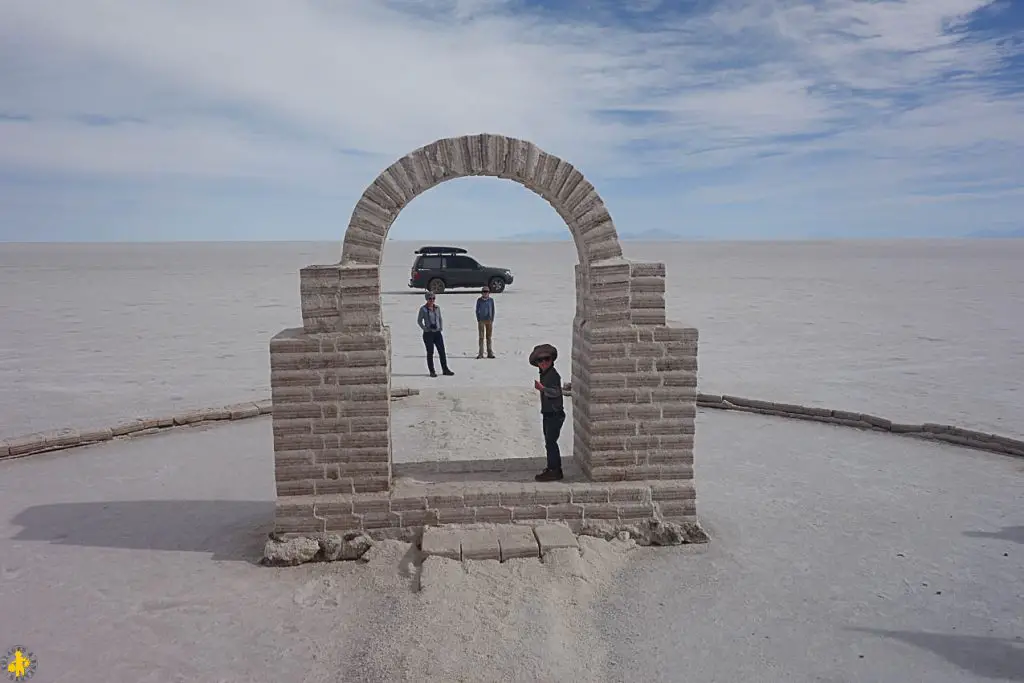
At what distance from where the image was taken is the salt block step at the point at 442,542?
245 inches

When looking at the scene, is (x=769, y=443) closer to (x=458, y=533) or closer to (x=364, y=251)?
(x=458, y=533)

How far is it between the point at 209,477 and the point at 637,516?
4.87 metres

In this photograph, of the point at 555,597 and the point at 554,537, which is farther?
the point at 554,537

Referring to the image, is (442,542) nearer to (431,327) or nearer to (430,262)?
(431,327)

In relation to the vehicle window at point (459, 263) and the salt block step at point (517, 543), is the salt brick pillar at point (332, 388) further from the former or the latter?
the vehicle window at point (459, 263)

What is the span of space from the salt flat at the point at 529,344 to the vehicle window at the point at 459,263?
1.48 m

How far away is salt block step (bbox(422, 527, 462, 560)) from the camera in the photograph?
6.22 meters

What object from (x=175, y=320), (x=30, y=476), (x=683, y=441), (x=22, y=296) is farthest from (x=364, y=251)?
(x=22, y=296)

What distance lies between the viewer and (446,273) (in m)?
28.1

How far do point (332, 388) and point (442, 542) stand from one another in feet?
5.15

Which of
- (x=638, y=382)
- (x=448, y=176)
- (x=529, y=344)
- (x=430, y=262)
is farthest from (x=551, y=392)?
(x=430, y=262)

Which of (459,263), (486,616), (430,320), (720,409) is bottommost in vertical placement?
(486,616)

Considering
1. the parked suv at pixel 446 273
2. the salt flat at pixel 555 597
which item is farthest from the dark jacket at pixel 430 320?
the parked suv at pixel 446 273

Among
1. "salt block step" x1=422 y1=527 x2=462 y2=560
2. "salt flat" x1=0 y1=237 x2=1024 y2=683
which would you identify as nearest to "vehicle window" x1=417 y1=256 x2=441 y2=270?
"salt flat" x1=0 y1=237 x2=1024 y2=683
